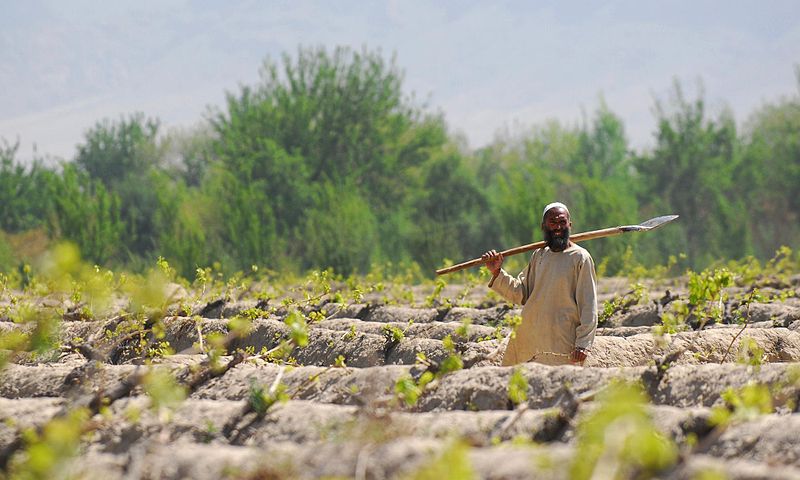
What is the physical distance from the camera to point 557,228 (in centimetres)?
602

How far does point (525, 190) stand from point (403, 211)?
29.5ft

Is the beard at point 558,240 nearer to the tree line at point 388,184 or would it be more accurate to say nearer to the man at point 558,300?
the man at point 558,300

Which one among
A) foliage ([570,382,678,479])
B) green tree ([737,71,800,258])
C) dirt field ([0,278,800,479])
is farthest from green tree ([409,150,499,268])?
foliage ([570,382,678,479])

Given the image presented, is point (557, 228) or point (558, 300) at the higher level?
point (557, 228)

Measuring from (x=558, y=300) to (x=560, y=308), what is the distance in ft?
0.14

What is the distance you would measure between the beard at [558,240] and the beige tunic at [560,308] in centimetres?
3

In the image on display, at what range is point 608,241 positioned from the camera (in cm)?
2616

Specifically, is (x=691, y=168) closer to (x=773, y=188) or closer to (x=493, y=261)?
(x=773, y=188)

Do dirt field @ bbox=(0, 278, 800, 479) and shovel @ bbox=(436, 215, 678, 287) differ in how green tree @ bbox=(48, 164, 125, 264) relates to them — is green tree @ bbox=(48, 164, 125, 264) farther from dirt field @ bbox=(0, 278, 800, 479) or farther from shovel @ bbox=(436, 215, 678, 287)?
shovel @ bbox=(436, 215, 678, 287)

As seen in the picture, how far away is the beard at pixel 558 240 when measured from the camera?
6033 mm

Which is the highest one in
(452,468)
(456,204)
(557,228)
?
(456,204)

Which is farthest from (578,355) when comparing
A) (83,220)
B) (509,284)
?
(83,220)

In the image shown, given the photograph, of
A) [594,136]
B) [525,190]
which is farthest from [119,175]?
[525,190]

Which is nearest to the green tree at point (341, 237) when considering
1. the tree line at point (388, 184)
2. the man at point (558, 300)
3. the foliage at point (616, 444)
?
the tree line at point (388, 184)
